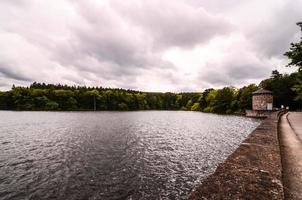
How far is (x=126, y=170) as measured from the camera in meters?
13.7

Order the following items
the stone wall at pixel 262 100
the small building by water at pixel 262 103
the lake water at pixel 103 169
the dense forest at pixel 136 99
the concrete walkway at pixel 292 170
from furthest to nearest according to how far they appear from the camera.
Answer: the dense forest at pixel 136 99 → the stone wall at pixel 262 100 → the small building by water at pixel 262 103 → the lake water at pixel 103 169 → the concrete walkway at pixel 292 170

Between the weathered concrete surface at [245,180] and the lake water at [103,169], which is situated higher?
the weathered concrete surface at [245,180]

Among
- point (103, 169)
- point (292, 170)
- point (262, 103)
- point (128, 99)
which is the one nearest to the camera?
point (292, 170)

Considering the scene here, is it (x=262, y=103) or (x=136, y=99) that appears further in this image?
(x=136, y=99)

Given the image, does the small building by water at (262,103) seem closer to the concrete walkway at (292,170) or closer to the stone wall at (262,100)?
the stone wall at (262,100)

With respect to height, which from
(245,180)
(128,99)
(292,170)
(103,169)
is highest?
(128,99)

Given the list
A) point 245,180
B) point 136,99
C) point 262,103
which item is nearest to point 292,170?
point 245,180

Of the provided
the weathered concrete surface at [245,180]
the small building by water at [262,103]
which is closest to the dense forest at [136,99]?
the small building by water at [262,103]

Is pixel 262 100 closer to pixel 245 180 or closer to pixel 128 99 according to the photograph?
pixel 245 180

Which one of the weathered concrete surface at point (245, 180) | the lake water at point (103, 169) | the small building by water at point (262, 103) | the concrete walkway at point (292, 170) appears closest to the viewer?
the weathered concrete surface at point (245, 180)

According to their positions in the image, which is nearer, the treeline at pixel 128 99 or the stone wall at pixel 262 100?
the stone wall at pixel 262 100

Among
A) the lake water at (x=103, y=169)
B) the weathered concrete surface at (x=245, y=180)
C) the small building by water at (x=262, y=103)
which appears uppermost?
the small building by water at (x=262, y=103)

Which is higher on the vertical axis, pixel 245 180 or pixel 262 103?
pixel 262 103

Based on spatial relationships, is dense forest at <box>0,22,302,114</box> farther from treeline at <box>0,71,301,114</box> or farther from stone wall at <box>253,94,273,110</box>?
stone wall at <box>253,94,273,110</box>
